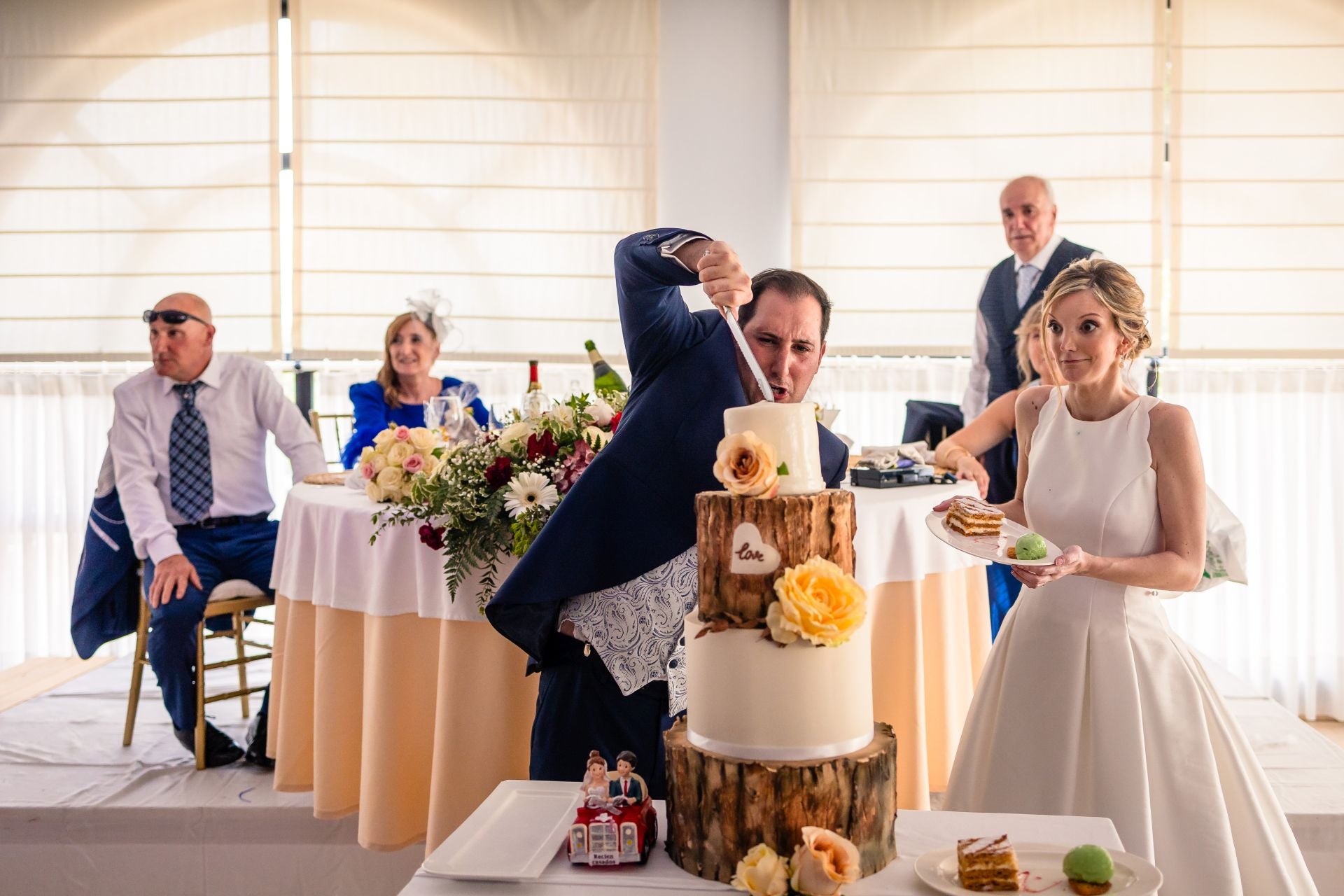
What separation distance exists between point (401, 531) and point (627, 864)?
62.5 inches

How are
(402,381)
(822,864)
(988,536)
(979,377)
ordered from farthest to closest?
(402,381) < (979,377) < (988,536) < (822,864)

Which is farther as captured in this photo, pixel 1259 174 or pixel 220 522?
pixel 1259 174

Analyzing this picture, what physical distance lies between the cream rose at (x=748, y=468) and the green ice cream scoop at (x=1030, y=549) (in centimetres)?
76

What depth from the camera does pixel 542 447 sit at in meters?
2.54

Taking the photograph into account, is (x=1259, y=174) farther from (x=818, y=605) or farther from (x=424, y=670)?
(x=818, y=605)

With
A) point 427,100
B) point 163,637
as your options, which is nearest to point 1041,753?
point 163,637

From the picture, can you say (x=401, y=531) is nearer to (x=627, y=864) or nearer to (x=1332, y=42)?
(x=627, y=864)

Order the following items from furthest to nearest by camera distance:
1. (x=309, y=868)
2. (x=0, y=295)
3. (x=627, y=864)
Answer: (x=0, y=295), (x=309, y=868), (x=627, y=864)

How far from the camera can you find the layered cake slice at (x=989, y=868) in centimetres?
114

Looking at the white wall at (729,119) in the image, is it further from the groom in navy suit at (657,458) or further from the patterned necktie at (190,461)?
the groom in navy suit at (657,458)

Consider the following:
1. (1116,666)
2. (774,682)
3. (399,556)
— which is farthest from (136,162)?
(774,682)

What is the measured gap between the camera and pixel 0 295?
217 inches

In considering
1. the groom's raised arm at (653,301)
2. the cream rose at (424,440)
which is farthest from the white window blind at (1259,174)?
the groom's raised arm at (653,301)

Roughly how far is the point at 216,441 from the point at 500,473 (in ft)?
6.13
